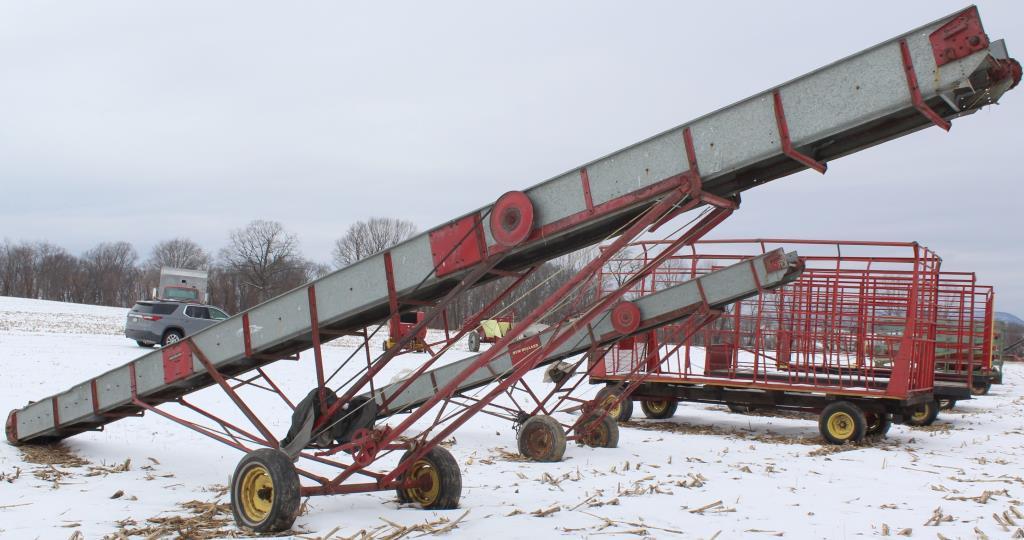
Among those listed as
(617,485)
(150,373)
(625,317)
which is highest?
(625,317)

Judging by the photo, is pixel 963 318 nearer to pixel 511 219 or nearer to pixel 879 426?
pixel 879 426

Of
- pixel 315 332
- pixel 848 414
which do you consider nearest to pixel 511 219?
pixel 315 332

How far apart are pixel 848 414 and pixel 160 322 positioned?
65.1 ft

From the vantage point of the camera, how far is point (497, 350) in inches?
262

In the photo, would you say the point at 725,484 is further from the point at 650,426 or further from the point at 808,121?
the point at 650,426

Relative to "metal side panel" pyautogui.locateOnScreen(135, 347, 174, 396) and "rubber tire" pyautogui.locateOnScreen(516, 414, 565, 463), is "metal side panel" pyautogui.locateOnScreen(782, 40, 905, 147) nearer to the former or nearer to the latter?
"rubber tire" pyautogui.locateOnScreen(516, 414, 565, 463)

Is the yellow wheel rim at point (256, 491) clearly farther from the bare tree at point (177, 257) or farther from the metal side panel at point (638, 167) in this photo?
the bare tree at point (177, 257)

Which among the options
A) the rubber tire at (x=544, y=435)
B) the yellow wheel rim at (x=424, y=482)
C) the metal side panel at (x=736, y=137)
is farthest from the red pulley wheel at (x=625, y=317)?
the metal side panel at (x=736, y=137)

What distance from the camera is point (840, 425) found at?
13.7 metres

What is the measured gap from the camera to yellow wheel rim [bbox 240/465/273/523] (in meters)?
6.95

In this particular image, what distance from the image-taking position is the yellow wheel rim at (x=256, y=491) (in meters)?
6.95

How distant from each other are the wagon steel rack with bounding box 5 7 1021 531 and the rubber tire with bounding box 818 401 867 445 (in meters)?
8.20

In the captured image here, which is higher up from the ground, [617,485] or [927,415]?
[617,485]

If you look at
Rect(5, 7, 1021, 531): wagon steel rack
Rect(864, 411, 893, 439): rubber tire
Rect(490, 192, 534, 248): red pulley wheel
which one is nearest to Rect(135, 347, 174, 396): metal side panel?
Rect(5, 7, 1021, 531): wagon steel rack
